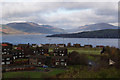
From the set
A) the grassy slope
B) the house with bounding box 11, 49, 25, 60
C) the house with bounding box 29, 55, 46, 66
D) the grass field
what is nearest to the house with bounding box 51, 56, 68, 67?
the house with bounding box 29, 55, 46, 66

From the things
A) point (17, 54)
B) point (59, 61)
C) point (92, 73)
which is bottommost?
point (92, 73)

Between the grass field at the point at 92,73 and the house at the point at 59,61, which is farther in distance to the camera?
the house at the point at 59,61

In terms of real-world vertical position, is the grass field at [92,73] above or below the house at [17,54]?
below

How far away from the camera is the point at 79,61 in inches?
307

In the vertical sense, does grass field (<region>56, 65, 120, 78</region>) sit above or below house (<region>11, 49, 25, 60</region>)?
below

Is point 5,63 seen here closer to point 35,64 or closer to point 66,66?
point 35,64

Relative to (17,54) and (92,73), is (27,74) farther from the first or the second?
(17,54)

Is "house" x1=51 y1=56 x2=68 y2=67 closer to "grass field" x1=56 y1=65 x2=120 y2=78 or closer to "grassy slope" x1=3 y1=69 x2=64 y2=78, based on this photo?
A: "grass field" x1=56 y1=65 x2=120 y2=78

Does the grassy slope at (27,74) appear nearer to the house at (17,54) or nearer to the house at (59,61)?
the house at (59,61)

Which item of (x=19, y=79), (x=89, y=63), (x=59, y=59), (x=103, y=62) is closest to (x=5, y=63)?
(x=19, y=79)

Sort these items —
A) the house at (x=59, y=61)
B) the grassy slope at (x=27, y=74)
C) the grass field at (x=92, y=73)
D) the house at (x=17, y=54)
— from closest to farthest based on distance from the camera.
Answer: the grassy slope at (x=27, y=74), the grass field at (x=92, y=73), the house at (x=59, y=61), the house at (x=17, y=54)

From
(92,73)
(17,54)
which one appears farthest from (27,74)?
(17,54)

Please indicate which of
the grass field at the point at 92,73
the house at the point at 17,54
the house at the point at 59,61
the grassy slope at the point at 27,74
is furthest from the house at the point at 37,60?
the grass field at the point at 92,73

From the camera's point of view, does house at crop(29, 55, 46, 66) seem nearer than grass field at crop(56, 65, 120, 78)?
No
